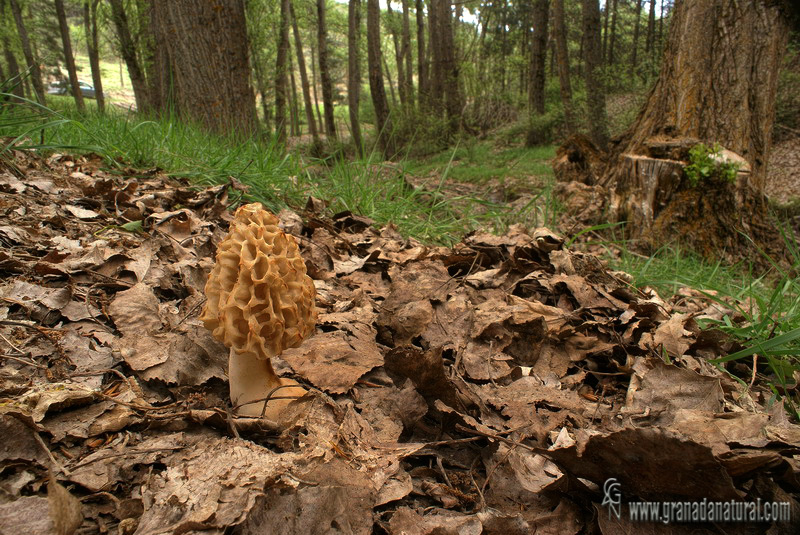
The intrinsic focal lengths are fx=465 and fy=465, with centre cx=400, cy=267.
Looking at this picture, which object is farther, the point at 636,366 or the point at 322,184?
the point at 322,184

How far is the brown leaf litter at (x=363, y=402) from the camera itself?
1173mm

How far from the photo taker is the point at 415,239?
11.8 ft

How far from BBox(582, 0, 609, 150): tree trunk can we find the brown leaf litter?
10586 millimetres

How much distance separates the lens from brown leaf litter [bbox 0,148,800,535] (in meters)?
1.17

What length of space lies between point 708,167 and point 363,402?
4804 mm

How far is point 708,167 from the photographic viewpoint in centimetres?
479

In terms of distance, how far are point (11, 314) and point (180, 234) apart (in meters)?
0.94

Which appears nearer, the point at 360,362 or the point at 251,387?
the point at 251,387

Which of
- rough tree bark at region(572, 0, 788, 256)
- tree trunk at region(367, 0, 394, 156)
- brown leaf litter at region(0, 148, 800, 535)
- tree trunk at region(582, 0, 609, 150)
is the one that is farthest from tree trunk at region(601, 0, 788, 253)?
tree trunk at region(367, 0, 394, 156)

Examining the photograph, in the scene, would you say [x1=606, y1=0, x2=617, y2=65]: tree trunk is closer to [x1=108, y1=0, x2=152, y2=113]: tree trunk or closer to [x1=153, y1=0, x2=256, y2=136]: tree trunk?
[x1=108, y1=0, x2=152, y2=113]: tree trunk

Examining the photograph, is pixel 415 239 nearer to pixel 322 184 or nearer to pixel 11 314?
pixel 322 184

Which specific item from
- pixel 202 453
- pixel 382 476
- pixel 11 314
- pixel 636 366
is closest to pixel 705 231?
pixel 636 366

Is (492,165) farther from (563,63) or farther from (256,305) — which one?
(256,305)

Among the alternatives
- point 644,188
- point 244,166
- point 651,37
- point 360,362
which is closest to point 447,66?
point 644,188
